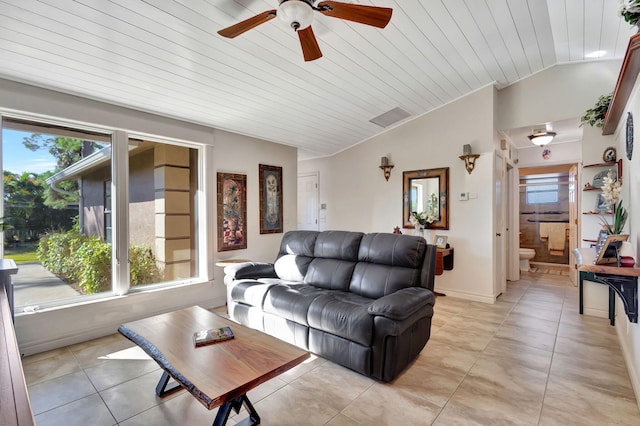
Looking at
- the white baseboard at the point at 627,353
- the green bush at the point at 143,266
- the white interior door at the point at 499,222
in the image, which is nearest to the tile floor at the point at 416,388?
the white baseboard at the point at 627,353

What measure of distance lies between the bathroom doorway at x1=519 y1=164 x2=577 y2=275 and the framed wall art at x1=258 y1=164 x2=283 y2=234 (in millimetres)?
5407

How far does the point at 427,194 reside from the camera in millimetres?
4770

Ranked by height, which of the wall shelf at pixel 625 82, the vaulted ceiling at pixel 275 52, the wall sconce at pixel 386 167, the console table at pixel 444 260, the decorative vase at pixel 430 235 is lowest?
the console table at pixel 444 260

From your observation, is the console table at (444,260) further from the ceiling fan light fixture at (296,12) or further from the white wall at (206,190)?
the ceiling fan light fixture at (296,12)

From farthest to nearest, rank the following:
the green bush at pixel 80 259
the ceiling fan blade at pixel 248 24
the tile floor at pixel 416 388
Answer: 1. the green bush at pixel 80 259
2. the tile floor at pixel 416 388
3. the ceiling fan blade at pixel 248 24

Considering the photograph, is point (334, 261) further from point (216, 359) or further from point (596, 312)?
point (596, 312)

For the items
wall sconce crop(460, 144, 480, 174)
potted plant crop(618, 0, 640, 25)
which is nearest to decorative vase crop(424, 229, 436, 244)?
wall sconce crop(460, 144, 480, 174)

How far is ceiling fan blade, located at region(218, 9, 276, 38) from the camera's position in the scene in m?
1.80

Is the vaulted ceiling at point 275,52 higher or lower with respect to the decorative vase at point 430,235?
higher

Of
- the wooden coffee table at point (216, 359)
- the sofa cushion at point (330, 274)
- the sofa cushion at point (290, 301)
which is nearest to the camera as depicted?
the wooden coffee table at point (216, 359)

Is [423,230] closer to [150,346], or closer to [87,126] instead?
[150,346]

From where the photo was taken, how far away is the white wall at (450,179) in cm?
423

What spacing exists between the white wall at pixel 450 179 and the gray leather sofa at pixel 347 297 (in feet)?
6.26

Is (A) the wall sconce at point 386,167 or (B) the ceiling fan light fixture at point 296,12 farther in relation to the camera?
(A) the wall sconce at point 386,167
